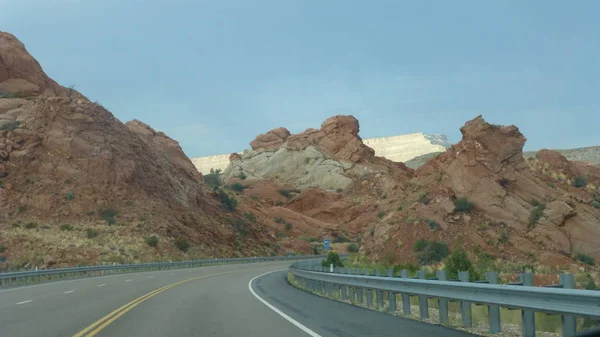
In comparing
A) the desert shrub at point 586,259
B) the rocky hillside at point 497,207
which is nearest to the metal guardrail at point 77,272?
the rocky hillside at point 497,207

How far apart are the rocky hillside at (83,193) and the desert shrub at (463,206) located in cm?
2894

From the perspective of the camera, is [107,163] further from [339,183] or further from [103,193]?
[339,183]

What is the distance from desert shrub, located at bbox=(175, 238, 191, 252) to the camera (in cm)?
6500

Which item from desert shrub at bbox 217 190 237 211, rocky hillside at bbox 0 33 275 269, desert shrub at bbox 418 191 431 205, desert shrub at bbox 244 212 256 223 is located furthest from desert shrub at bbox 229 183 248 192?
desert shrub at bbox 418 191 431 205

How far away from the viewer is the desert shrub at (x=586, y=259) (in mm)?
37591

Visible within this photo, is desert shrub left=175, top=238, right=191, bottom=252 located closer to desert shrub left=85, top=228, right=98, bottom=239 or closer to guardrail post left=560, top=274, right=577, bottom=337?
desert shrub left=85, top=228, right=98, bottom=239

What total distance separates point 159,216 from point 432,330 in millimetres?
59033

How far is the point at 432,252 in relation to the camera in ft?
129

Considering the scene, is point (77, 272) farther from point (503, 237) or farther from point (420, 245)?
Answer: point (503, 237)

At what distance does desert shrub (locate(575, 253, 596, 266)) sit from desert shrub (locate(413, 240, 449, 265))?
761cm

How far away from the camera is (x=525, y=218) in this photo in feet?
137

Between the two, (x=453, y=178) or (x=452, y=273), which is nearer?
(x=452, y=273)

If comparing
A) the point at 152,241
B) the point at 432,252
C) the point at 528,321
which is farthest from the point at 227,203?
the point at 528,321

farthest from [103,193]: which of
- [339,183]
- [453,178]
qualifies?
[339,183]
